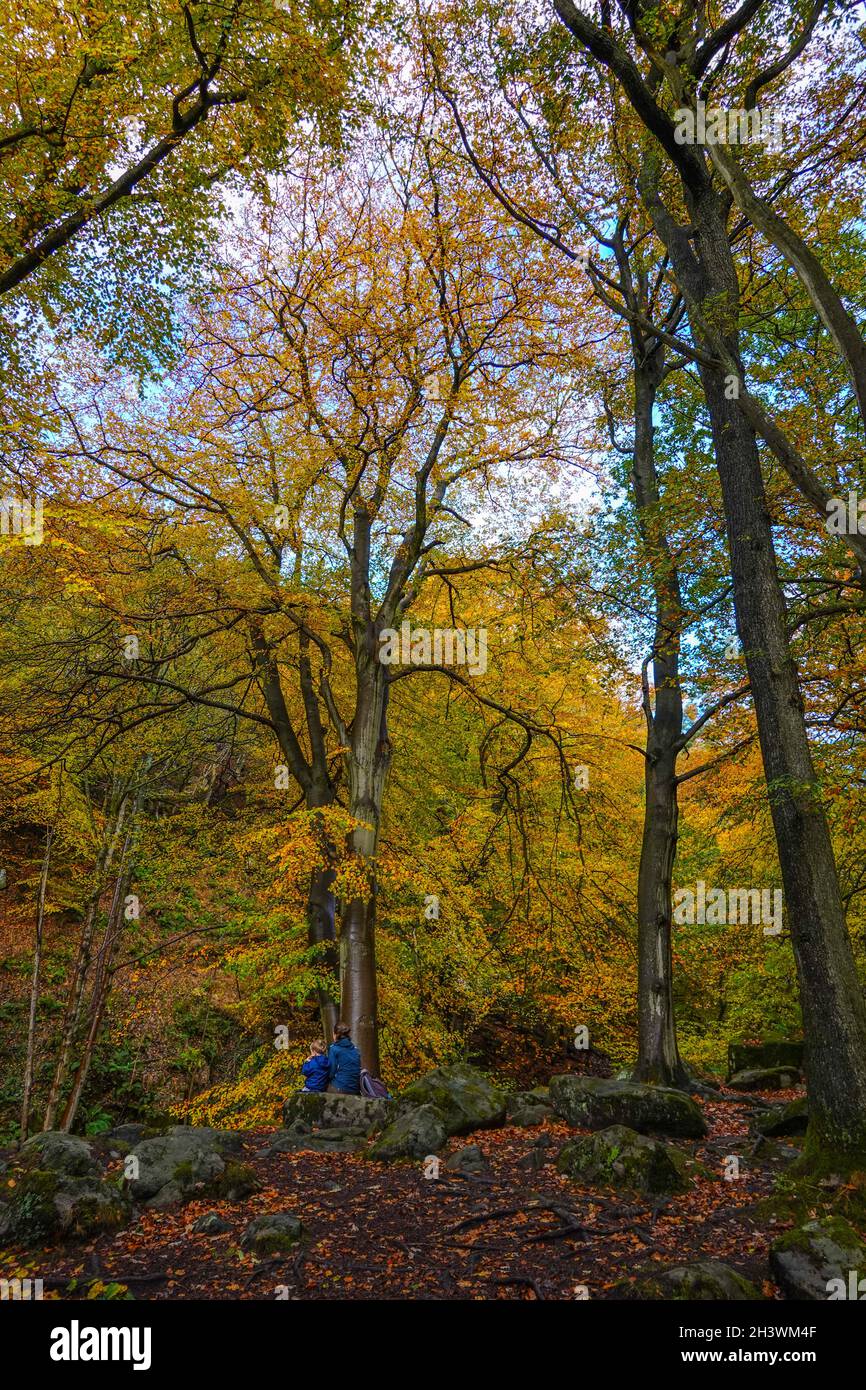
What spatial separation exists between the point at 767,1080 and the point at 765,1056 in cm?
105

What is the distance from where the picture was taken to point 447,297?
909 centimetres

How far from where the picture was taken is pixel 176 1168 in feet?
16.2

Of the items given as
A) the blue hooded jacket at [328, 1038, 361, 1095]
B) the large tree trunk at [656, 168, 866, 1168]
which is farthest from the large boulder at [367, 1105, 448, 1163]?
the large tree trunk at [656, 168, 866, 1168]

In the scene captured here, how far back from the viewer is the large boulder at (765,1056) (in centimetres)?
1127

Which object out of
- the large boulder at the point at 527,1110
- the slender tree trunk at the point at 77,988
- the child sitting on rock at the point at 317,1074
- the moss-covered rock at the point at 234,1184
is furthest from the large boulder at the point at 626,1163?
the slender tree trunk at the point at 77,988

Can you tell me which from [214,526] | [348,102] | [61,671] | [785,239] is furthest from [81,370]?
[785,239]

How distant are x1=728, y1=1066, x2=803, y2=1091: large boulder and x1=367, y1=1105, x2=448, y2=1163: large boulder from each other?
6.66m

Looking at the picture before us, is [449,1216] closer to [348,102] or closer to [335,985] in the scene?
[335,985]

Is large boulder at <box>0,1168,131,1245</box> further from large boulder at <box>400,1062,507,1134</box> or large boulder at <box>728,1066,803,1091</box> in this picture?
large boulder at <box>728,1066,803,1091</box>

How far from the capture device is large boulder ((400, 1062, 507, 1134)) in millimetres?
6738

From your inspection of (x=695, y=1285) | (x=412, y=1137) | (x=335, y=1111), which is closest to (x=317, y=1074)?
(x=335, y=1111)

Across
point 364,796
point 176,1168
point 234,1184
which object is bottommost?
point 234,1184

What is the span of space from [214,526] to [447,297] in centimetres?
470

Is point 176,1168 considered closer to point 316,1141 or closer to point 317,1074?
point 316,1141
